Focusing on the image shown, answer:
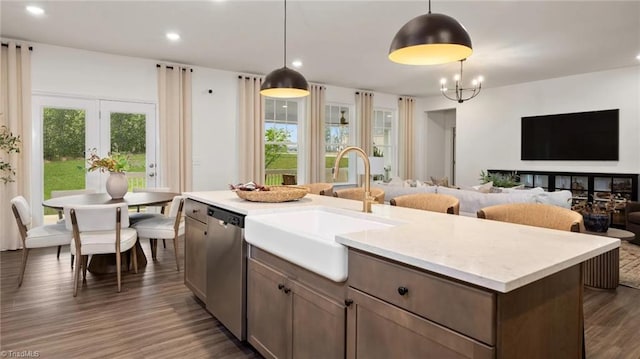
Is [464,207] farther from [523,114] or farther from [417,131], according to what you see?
[417,131]

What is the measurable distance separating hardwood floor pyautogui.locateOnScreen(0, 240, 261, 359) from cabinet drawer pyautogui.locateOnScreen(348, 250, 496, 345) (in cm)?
130

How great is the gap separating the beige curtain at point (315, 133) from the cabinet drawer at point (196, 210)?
4.45m

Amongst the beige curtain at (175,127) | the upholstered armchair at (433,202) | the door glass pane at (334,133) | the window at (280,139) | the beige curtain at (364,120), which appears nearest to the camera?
the upholstered armchair at (433,202)

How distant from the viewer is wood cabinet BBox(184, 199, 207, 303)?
2.83 metres

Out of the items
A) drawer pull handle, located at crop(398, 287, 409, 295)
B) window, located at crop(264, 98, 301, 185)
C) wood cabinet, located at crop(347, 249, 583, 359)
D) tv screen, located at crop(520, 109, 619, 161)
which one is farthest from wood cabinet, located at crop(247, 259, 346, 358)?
tv screen, located at crop(520, 109, 619, 161)

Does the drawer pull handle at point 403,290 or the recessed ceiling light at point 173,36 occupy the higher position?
the recessed ceiling light at point 173,36

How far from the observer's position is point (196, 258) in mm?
2986

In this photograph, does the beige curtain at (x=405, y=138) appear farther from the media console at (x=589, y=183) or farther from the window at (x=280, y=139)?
the window at (x=280, y=139)

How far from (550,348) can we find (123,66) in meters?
6.18

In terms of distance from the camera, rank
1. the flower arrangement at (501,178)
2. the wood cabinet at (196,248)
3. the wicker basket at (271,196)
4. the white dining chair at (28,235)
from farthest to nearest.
A: the flower arrangement at (501,178)
the white dining chair at (28,235)
the wood cabinet at (196,248)
the wicker basket at (271,196)

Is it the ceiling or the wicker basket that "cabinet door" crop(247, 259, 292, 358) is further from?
the ceiling

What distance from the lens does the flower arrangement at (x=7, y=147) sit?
468cm

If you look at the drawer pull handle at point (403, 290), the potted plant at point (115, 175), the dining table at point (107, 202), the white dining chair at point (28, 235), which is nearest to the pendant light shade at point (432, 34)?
the drawer pull handle at point (403, 290)

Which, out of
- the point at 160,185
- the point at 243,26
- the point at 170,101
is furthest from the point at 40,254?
the point at 243,26
